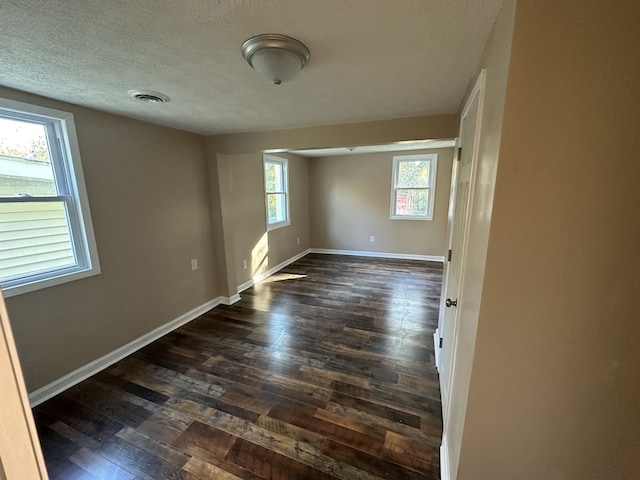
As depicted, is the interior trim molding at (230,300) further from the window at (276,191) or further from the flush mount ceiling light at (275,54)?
the flush mount ceiling light at (275,54)

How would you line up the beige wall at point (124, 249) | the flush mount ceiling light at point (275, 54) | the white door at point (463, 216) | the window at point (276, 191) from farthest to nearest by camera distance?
the window at point (276, 191)
the beige wall at point (124, 249)
the white door at point (463, 216)
the flush mount ceiling light at point (275, 54)

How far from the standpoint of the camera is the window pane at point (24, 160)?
172cm

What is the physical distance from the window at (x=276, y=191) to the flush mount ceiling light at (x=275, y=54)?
3.24 metres

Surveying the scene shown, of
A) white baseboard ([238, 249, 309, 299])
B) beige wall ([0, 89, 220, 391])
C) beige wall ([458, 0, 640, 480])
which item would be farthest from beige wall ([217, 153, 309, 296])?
beige wall ([458, 0, 640, 480])

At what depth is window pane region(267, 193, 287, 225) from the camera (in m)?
4.74

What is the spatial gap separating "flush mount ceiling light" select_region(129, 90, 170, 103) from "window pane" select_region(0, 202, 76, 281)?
1.07m

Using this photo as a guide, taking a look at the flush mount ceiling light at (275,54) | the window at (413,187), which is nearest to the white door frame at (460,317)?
the flush mount ceiling light at (275,54)

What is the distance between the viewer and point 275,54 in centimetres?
117

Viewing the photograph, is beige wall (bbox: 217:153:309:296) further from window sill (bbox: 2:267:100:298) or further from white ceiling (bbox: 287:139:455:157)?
window sill (bbox: 2:267:100:298)

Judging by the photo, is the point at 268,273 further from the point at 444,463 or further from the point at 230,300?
the point at 444,463

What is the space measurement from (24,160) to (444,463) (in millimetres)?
3314

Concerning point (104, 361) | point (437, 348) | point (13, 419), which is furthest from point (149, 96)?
point (437, 348)

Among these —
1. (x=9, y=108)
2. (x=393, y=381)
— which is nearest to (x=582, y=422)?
(x=393, y=381)

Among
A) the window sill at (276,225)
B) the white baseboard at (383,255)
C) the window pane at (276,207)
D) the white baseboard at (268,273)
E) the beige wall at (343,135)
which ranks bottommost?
the white baseboard at (268,273)
